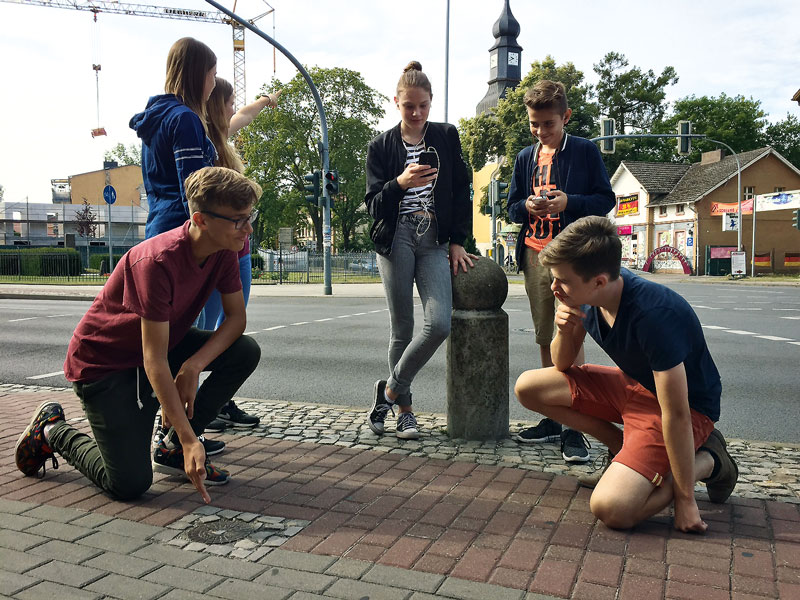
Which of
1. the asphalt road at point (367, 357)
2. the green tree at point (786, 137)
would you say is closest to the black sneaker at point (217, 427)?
the asphalt road at point (367, 357)

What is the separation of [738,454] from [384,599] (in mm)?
2682

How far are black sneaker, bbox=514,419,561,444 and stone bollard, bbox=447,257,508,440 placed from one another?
14 cm

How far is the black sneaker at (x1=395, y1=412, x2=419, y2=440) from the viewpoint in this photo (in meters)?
4.27

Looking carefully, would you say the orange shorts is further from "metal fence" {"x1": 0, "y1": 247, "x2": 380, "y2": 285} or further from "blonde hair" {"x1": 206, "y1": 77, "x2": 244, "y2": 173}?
"metal fence" {"x1": 0, "y1": 247, "x2": 380, "y2": 285}

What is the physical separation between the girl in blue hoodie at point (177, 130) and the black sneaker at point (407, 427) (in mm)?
1756

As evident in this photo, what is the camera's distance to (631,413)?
3148mm

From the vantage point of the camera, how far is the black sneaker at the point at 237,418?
4.68 m

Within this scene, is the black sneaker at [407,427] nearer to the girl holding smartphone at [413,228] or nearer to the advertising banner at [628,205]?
the girl holding smartphone at [413,228]

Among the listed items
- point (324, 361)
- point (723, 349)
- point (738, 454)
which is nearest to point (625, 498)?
point (738, 454)

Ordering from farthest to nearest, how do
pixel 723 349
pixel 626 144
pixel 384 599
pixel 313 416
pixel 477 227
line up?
Result: pixel 477 227 < pixel 626 144 < pixel 723 349 < pixel 313 416 < pixel 384 599

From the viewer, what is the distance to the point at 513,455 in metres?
3.95

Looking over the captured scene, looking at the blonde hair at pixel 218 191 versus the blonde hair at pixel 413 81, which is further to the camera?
the blonde hair at pixel 413 81

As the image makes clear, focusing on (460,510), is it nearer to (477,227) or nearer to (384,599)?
(384,599)

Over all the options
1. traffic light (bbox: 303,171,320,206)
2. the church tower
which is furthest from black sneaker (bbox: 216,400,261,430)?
the church tower
